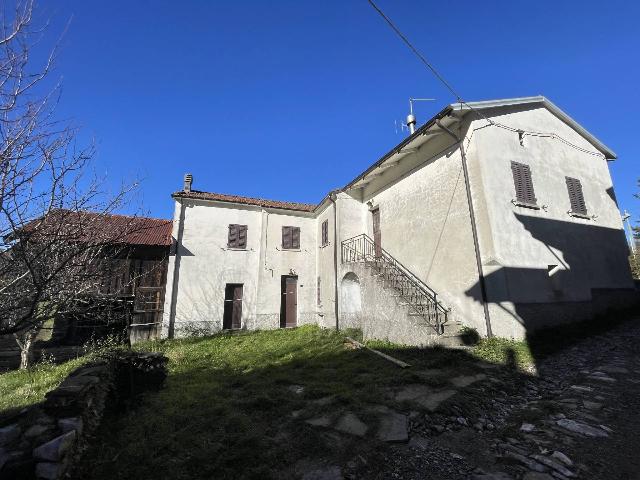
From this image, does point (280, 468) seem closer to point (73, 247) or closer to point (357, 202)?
point (73, 247)

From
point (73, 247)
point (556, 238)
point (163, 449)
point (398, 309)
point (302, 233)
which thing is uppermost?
point (302, 233)

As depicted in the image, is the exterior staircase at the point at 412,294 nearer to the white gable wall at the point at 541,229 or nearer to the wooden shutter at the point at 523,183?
the white gable wall at the point at 541,229

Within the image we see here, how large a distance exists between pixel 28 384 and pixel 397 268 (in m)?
10.2

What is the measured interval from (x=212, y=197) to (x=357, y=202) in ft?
22.8

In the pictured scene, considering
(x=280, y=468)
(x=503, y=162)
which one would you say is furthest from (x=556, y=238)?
(x=280, y=468)

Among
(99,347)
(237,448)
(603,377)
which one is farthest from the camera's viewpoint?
(99,347)

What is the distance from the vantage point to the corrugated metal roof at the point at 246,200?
1416 centimetres

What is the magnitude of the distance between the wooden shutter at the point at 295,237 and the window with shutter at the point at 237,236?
2403 millimetres

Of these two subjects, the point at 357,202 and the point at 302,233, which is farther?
the point at 302,233

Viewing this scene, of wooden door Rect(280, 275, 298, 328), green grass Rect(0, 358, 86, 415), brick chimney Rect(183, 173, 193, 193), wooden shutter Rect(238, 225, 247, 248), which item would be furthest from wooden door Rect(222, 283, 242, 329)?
green grass Rect(0, 358, 86, 415)

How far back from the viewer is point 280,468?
319 cm

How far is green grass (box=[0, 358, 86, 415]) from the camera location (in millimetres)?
5672

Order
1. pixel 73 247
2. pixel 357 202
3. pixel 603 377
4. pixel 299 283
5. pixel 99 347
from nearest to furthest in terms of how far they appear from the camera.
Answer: pixel 73 247 → pixel 603 377 → pixel 99 347 → pixel 357 202 → pixel 299 283

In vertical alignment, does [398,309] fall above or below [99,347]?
above
